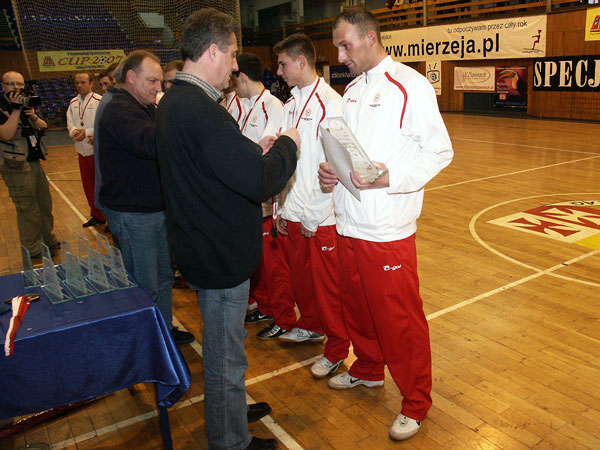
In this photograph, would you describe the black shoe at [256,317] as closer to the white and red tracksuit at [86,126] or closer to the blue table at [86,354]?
the blue table at [86,354]

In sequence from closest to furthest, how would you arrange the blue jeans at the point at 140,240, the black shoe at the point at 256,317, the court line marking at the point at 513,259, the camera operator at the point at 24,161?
the blue jeans at the point at 140,240, the black shoe at the point at 256,317, the court line marking at the point at 513,259, the camera operator at the point at 24,161

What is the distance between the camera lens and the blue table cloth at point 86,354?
199 centimetres

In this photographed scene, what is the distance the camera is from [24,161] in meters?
5.47

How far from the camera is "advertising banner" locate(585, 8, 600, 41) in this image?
13531 mm

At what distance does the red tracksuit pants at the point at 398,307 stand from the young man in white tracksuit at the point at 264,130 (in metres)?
1.18

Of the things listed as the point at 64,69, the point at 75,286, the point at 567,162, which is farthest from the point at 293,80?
the point at 64,69

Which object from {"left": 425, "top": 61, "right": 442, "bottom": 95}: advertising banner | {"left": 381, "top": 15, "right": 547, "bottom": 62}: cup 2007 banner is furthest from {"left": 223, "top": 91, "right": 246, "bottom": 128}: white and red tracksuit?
{"left": 425, "top": 61, "right": 442, "bottom": 95}: advertising banner

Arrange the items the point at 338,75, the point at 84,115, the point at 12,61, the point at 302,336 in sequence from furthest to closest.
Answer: the point at 338,75 < the point at 12,61 < the point at 84,115 < the point at 302,336

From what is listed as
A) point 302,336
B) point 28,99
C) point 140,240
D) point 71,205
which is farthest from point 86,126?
point 302,336

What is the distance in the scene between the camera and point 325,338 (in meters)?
3.78

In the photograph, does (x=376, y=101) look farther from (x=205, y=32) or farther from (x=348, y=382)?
(x=348, y=382)

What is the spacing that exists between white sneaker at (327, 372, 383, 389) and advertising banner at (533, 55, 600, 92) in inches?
550

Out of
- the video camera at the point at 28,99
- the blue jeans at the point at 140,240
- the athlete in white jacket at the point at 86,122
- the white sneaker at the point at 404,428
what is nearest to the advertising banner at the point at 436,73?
the athlete in white jacket at the point at 86,122

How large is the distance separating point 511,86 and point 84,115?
45.1ft
